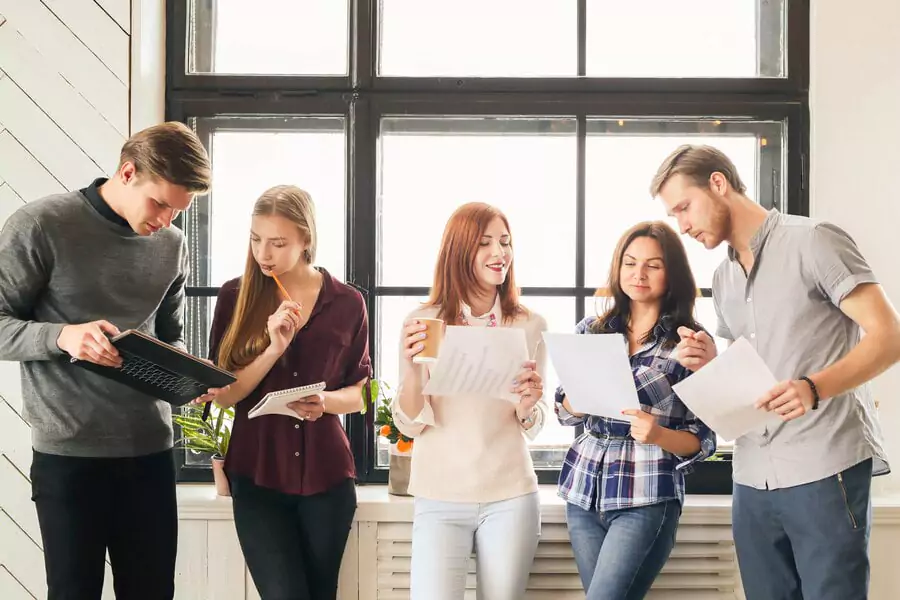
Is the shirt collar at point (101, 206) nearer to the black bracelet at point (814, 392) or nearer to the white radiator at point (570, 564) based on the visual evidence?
the white radiator at point (570, 564)

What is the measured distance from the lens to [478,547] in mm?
2043

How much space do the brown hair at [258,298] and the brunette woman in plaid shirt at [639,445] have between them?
2.80 ft

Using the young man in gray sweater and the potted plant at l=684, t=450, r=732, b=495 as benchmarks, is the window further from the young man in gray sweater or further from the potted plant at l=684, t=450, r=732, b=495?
the young man in gray sweater

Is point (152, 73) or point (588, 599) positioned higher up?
point (152, 73)

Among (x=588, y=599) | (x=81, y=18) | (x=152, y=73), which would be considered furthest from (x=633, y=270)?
(x=81, y=18)

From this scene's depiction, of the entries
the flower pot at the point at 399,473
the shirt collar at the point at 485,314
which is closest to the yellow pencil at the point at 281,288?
the shirt collar at the point at 485,314

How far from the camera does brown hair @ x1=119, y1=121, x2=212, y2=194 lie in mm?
1734

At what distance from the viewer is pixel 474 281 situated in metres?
2.14

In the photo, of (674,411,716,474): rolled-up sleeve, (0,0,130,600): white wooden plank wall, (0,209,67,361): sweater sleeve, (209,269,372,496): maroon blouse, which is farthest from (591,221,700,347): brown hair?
(0,0,130,600): white wooden plank wall

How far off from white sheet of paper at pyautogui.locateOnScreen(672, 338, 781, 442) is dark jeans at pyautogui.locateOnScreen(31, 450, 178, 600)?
128 cm

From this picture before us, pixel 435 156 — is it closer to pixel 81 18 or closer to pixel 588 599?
pixel 81 18

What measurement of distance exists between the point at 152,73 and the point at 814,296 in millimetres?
2230

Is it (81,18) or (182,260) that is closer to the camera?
(182,260)

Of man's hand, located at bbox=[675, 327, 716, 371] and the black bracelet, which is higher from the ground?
man's hand, located at bbox=[675, 327, 716, 371]
